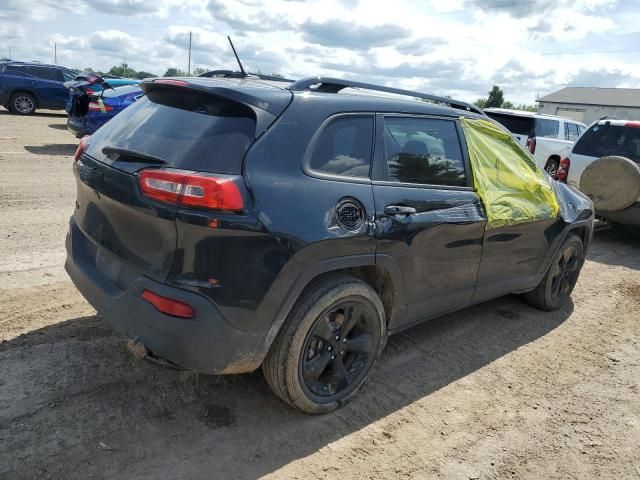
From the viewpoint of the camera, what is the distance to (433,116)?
351 centimetres

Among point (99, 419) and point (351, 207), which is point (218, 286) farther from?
point (99, 419)

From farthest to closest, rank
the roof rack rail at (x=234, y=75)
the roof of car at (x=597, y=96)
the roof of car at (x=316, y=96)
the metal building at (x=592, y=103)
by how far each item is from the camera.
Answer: the roof of car at (x=597, y=96), the metal building at (x=592, y=103), the roof rack rail at (x=234, y=75), the roof of car at (x=316, y=96)

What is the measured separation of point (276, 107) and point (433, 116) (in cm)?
129

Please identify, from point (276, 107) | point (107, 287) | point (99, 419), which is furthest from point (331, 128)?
point (99, 419)

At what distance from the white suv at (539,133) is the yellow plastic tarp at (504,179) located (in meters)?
9.87

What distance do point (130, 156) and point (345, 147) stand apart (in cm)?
113

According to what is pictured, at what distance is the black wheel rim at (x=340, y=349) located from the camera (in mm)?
2918

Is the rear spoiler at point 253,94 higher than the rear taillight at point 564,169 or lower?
higher

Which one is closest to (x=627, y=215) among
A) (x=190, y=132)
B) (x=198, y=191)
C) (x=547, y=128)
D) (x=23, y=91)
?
(x=190, y=132)

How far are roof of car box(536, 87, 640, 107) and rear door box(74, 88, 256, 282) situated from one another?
47809 mm

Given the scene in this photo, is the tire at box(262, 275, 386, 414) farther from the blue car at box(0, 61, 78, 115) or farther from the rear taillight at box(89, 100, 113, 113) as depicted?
the blue car at box(0, 61, 78, 115)

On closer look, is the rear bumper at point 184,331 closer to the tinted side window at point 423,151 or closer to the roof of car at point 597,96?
the tinted side window at point 423,151

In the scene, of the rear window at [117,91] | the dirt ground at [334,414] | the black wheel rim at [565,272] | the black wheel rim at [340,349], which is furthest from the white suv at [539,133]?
the black wheel rim at [340,349]

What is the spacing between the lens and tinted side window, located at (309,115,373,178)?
9.16ft
